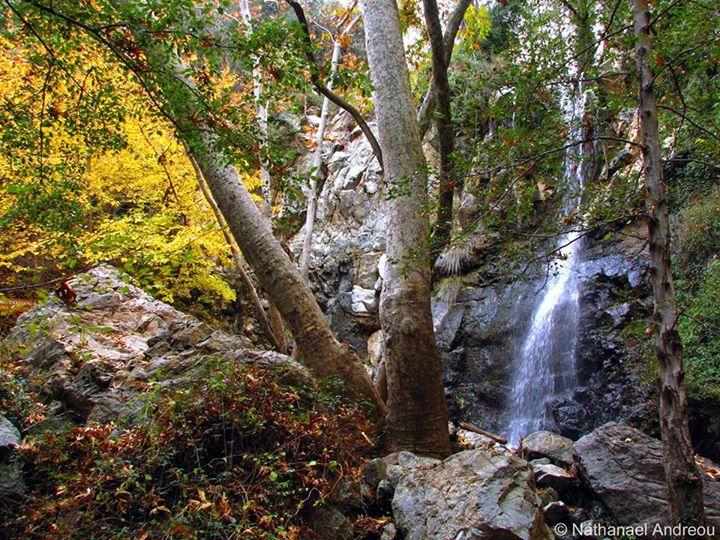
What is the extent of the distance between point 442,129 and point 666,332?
296 centimetres

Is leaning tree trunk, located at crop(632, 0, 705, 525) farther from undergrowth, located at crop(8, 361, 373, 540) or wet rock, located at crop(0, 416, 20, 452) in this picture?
wet rock, located at crop(0, 416, 20, 452)

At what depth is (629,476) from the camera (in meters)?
3.95

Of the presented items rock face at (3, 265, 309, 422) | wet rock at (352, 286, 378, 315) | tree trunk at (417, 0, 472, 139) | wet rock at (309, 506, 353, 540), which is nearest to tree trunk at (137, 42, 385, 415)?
rock face at (3, 265, 309, 422)

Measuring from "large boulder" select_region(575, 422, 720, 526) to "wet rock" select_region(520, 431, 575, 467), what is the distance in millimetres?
498

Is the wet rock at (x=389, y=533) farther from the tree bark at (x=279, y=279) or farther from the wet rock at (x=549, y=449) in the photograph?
the wet rock at (x=549, y=449)

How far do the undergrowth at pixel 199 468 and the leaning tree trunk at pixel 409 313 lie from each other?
79cm

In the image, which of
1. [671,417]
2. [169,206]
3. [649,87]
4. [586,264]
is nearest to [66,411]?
[671,417]

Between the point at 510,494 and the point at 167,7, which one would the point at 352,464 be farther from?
the point at 167,7

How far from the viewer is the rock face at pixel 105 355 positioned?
3631 mm

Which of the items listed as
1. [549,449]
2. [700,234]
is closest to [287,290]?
[549,449]

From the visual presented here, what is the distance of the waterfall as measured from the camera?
870 centimetres

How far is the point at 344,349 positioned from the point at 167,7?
11.1 feet

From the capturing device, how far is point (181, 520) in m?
2.60

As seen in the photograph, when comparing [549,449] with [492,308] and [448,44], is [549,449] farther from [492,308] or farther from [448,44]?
[492,308]
